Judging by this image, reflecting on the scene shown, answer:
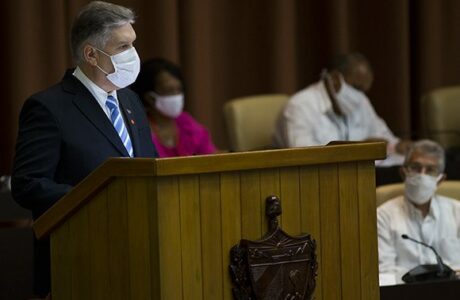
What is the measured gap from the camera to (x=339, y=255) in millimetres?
3225

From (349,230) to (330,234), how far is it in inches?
2.3

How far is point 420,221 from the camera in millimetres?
5316

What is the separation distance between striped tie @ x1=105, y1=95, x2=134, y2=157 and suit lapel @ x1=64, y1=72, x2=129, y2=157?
42 mm

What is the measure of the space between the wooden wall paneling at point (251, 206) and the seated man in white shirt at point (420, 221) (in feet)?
7.16

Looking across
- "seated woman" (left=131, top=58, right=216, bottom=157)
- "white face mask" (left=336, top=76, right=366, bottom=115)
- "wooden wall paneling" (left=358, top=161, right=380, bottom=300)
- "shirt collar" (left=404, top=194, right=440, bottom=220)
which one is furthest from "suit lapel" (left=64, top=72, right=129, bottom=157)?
"white face mask" (left=336, top=76, right=366, bottom=115)

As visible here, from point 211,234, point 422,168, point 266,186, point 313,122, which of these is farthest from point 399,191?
point 211,234

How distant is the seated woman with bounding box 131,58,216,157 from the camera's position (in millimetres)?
6273

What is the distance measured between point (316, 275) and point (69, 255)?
672mm

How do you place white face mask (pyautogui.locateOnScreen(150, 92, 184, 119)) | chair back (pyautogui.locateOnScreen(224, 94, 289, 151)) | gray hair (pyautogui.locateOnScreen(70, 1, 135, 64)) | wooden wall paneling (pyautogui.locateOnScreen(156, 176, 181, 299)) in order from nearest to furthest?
wooden wall paneling (pyautogui.locateOnScreen(156, 176, 181, 299))
gray hair (pyautogui.locateOnScreen(70, 1, 135, 64))
white face mask (pyautogui.locateOnScreen(150, 92, 184, 119))
chair back (pyautogui.locateOnScreen(224, 94, 289, 151))

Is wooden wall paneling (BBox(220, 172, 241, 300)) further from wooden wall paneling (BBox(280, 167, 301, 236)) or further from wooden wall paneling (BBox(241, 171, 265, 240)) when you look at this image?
wooden wall paneling (BBox(280, 167, 301, 236))

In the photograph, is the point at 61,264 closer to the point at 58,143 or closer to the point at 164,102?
the point at 58,143

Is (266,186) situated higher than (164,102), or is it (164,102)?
(164,102)

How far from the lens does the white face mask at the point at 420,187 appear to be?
5.27m

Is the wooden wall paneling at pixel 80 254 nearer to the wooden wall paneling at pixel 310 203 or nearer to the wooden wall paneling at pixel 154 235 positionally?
the wooden wall paneling at pixel 154 235
